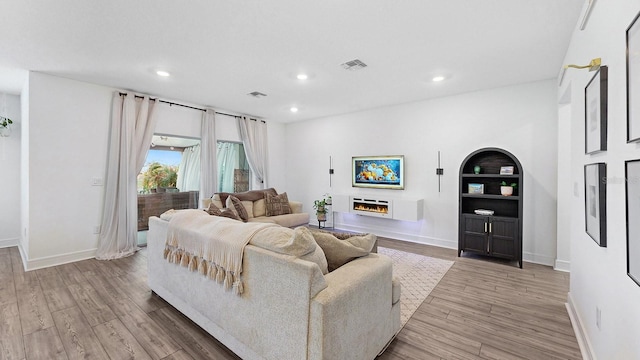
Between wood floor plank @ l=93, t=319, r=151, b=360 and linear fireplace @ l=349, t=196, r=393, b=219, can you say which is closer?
wood floor plank @ l=93, t=319, r=151, b=360

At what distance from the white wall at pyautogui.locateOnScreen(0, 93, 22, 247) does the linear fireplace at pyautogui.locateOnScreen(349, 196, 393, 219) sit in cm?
615

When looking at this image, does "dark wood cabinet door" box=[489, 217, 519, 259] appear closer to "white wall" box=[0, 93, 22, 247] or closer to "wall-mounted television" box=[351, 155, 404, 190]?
"wall-mounted television" box=[351, 155, 404, 190]

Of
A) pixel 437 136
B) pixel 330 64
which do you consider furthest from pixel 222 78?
pixel 437 136

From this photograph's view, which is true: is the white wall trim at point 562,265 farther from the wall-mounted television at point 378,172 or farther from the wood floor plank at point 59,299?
the wood floor plank at point 59,299

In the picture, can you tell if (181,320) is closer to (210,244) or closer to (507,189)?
(210,244)

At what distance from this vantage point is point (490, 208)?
165 inches

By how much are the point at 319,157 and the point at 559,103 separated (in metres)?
4.38

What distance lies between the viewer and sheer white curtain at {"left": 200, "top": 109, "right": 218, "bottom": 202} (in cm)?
541

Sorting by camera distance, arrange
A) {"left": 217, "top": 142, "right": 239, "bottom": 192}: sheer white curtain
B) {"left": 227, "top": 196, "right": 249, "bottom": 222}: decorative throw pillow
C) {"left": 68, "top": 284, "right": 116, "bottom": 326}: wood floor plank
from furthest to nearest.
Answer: {"left": 217, "top": 142, "right": 239, "bottom": 192}: sheer white curtain → {"left": 227, "top": 196, "right": 249, "bottom": 222}: decorative throw pillow → {"left": 68, "top": 284, "right": 116, "bottom": 326}: wood floor plank

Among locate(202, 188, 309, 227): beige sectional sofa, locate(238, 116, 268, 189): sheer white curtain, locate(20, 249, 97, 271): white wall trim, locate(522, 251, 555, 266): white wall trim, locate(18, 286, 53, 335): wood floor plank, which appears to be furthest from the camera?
locate(238, 116, 268, 189): sheer white curtain

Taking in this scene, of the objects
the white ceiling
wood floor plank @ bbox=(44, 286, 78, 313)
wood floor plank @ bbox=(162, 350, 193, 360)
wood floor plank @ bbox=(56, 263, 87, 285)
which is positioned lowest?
wood floor plank @ bbox=(162, 350, 193, 360)

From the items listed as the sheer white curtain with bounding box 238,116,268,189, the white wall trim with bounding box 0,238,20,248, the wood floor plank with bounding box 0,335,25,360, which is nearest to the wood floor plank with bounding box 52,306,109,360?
the wood floor plank with bounding box 0,335,25,360

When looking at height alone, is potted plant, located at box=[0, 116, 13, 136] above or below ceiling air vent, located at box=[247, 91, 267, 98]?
below

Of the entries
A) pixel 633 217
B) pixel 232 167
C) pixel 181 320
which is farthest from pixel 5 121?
pixel 633 217
